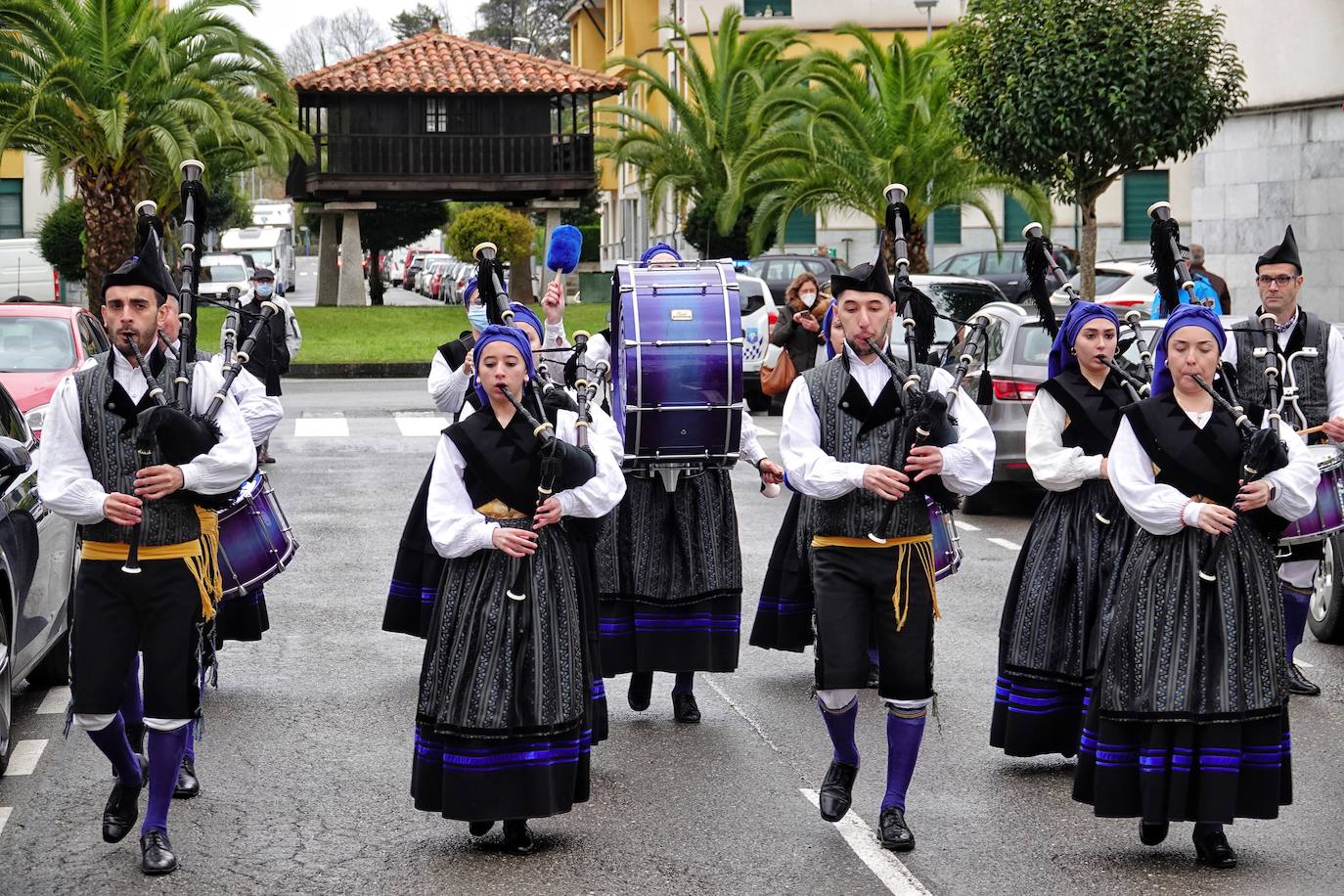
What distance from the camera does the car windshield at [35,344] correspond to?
14984mm

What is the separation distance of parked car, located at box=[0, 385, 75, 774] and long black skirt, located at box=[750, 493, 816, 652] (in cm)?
308

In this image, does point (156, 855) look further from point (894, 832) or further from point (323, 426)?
point (323, 426)

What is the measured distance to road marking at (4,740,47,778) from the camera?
7.59 meters

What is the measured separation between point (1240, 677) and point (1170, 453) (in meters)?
0.72

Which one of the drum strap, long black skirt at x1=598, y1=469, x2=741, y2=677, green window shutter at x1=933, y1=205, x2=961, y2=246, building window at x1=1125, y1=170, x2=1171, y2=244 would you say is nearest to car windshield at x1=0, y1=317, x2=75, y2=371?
long black skirt at x1=598, y1=469, x2=741, y2=677

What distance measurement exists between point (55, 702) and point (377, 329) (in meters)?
28.8

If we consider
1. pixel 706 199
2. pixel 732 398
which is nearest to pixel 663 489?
pixel 732 398

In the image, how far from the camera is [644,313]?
317 inches

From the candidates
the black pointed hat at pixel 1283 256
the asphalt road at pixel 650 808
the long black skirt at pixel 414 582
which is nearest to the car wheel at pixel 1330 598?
the asphalt road at pixel 650 808

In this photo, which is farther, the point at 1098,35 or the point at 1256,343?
the point at 1098,35

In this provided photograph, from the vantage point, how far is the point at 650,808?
7.05 metres

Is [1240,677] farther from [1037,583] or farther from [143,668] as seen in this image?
[143,668]

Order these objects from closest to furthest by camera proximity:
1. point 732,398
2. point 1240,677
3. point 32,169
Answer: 1. point 1240,677
2. point 732,398
3. point 32,169

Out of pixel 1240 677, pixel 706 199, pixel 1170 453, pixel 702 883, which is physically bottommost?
pixel 702 883
